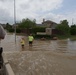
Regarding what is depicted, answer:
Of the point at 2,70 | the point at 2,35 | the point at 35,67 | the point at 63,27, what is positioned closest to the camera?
the point at 2,35

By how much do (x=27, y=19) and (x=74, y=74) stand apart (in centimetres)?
6923

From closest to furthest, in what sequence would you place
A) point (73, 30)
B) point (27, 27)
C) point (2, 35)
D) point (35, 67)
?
point (2, 35) < point (35, 67) < point (73, 30) < point (27, 27)

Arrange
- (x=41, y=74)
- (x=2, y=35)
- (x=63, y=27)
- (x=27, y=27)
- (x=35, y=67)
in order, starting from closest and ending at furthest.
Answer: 1. (x=2, y=35)
2. (x=41, y=74)
3. (x=35, y=67)
4. (x=63, y=27)
5. (x=27, y=27)

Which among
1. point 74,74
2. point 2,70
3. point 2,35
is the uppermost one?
point 2,35

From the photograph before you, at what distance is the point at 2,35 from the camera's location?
490cm

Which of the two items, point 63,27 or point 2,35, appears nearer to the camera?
point 2,35

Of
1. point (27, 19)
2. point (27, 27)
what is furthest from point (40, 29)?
point (27, 19)

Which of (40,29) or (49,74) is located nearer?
(49,74)

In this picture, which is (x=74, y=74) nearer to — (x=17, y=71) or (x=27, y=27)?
(x=17, y=71)

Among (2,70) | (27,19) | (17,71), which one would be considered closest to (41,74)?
(17,71)

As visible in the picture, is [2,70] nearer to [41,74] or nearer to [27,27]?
[41,74]

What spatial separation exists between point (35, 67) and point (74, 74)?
241cm

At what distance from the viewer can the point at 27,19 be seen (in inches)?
3209

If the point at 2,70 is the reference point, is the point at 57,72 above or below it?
below
